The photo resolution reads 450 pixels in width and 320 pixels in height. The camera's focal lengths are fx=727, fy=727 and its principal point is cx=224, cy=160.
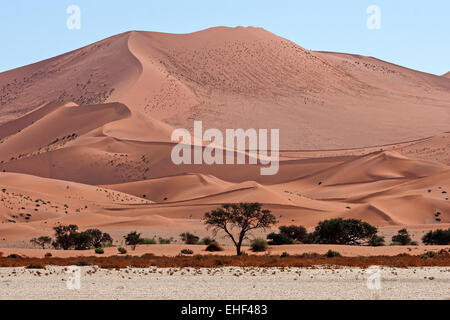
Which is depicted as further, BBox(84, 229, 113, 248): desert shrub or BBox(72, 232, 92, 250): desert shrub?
BBox(84, 229, 113, 248): desert shrub

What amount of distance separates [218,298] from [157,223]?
41.7m

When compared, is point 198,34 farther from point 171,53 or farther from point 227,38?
point 171,53

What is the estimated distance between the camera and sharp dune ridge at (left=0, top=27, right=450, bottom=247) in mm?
66438

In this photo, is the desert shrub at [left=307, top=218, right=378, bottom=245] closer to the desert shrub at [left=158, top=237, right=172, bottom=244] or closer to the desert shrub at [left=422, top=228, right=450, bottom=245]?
the desert shrub at [left=422, top=228, right=450, bottom=245]

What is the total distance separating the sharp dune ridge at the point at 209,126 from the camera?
218 feet

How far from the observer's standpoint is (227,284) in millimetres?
19328

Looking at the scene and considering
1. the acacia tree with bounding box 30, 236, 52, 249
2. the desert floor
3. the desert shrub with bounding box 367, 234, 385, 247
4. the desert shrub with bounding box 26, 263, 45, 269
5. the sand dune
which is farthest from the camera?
the sand dune

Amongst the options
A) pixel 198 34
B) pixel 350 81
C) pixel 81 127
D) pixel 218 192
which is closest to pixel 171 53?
pixel 198 34

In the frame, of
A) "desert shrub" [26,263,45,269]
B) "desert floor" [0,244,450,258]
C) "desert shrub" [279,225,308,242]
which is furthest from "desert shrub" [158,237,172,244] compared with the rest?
"desert shrub" [26,263,45,269]
